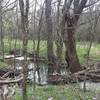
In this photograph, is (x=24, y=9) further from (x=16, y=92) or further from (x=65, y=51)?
(x=65, y=51)

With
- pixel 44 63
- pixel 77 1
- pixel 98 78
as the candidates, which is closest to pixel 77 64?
pixel 98 78

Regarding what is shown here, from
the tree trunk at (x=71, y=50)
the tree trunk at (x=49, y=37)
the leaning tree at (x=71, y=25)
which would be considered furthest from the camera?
the tree trunk at (x=71, y=50)

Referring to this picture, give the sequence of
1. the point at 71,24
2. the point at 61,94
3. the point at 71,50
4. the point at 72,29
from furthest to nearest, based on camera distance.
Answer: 1. the point at 71,50
2. the point at 72,29
3. the point at 71,24
4. the point at 61,94

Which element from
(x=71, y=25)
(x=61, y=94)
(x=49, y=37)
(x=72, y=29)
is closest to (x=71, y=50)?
(x=72, y=29)

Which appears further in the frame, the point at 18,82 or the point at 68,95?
the point at 18,82

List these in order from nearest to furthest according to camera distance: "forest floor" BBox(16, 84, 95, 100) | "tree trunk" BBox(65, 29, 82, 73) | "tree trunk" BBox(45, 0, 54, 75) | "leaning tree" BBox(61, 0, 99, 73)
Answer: "forest floor" BBox(16, 84, 95, 100)
"leaning tree" BBox(61, 0, 99, 73)
"tree trunk" BBox(45, 0, 54, 75)
"tree trunk" BBox(65, 29, 82, 73)

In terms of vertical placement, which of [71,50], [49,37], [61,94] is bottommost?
[61,94]

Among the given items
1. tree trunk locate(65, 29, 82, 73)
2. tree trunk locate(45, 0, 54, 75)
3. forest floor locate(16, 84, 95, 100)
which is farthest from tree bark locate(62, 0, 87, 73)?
forest floor locate(16, 84, 95, 100)

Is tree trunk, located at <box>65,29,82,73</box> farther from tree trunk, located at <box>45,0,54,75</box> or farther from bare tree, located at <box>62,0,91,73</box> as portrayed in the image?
tree trunk, located at <box>45,0,54,75</box>

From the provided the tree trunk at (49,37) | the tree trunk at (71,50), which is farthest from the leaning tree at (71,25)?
the tree trunk at (49,37)

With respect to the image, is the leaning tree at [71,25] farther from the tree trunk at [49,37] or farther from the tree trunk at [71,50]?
the tree trunk at [49,37]

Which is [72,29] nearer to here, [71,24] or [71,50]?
[71,24]

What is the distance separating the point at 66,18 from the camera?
1234 centimetres

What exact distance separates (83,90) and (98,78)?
3445 millimetres
